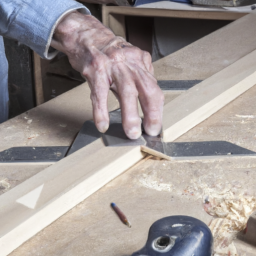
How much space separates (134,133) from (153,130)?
0.06 metres

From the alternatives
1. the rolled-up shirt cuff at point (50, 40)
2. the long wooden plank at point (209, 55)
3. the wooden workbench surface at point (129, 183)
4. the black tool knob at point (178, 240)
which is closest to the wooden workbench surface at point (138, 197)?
the wooden workbench surface at point (129, 183)

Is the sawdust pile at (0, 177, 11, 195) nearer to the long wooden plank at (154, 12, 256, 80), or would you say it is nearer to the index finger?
the index finger

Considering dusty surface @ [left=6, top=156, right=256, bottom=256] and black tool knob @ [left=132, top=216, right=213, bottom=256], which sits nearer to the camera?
black tool knob @ [left=132, top=216, right=213, bottom=256]

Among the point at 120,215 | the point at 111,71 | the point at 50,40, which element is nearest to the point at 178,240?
the point at 120,215

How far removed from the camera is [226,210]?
788 mm

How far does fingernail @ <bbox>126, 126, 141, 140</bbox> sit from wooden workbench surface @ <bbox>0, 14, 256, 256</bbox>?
69 mm

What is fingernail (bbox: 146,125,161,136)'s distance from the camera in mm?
1031

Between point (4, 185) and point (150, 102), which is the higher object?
point (150, 102)

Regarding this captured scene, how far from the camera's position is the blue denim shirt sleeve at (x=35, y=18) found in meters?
1.06

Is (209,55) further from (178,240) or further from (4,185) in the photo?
(178,240)

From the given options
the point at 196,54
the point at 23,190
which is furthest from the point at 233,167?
the point at 196,54

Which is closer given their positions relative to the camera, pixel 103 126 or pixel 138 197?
pixel 138 197

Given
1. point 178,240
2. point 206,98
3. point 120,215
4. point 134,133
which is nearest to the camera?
point 178,240

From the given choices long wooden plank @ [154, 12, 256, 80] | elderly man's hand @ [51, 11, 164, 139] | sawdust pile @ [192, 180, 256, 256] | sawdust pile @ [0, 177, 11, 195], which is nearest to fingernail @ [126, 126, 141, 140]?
elderly man's hand @ [51, 11, 164, 139]
